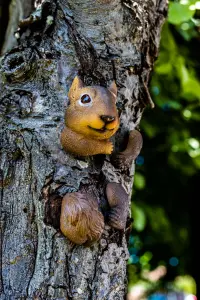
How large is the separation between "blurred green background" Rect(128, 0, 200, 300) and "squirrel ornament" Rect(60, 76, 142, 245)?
1.51m

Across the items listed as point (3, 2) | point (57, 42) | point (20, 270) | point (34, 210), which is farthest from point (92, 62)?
point (3, 2)

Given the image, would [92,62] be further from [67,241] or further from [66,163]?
[67,241]

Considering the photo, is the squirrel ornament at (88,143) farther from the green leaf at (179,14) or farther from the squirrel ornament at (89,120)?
the green leaf at (179,14)

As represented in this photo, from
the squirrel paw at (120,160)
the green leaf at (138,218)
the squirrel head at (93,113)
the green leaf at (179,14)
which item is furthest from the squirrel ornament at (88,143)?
the green leaf at (138,218)

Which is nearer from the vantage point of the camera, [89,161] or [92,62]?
[89,161]

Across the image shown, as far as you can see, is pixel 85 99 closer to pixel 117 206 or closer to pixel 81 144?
pixel 81 144

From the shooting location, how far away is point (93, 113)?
4.13ft

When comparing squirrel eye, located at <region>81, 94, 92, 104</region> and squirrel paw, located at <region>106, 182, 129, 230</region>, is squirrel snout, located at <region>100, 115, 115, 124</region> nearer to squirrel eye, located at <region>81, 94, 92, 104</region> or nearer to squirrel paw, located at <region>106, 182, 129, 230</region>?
squirrel eye, located at <region>81, 94, 92, 104</region>

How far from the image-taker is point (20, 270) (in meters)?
1.28

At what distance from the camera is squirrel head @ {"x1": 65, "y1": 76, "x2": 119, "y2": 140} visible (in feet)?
4.13

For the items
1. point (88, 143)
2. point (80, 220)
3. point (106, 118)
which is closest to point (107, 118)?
point (106, 118)

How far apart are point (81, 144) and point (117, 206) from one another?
188mm

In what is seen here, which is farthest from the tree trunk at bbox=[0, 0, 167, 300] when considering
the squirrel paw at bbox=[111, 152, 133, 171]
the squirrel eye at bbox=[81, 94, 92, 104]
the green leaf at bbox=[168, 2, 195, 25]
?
the green leaf at bbox=[168, 2, 195, 25]

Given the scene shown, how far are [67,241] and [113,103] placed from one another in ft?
1.15
